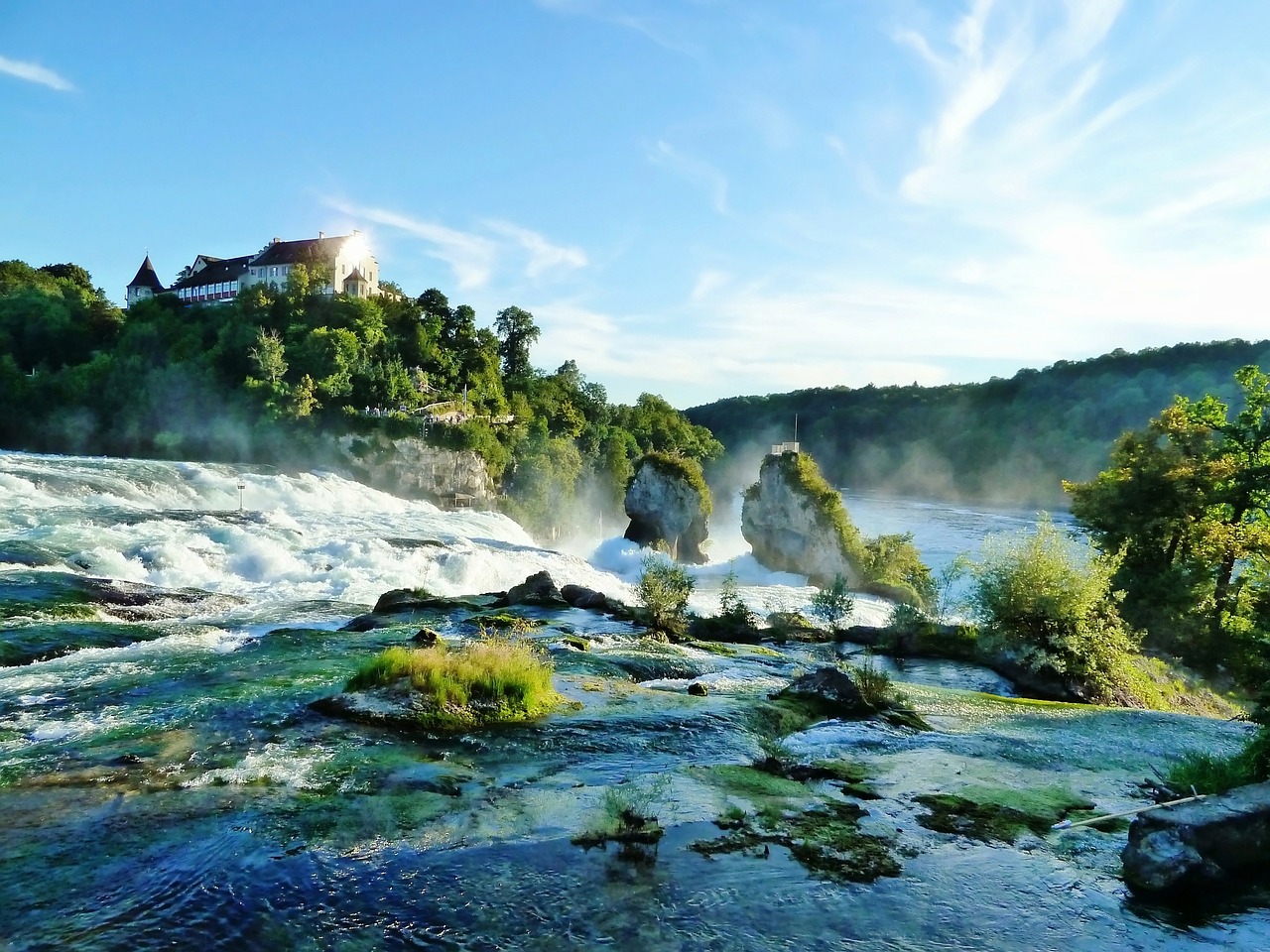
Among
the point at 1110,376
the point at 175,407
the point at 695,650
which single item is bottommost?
the point at 695,650

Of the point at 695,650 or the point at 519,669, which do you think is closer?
the point at 519,669

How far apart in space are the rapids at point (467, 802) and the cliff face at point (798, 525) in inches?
1601

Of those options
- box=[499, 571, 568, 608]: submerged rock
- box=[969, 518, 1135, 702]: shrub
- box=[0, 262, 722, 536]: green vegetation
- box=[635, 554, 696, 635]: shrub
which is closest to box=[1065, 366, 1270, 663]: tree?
box=[969, 518, 1135, 702]: shrub

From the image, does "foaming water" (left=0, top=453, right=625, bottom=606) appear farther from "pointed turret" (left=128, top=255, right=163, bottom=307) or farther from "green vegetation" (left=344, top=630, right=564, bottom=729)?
"pointed turret" (left=128, top=255, right=163, bottom=307)

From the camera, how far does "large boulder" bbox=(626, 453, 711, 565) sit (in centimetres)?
7181

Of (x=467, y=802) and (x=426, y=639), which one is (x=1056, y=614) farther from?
(x=467, y=802)

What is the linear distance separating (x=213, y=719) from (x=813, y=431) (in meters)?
171

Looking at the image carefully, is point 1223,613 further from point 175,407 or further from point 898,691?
point 175,407

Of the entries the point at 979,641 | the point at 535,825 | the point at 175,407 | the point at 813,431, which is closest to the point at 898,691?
the point at 979,641

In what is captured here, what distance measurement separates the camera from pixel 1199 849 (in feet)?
27.7

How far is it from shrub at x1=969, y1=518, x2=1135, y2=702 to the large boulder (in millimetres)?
46528

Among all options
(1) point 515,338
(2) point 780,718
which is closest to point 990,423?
(1) point 515,338

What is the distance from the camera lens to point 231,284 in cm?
10938

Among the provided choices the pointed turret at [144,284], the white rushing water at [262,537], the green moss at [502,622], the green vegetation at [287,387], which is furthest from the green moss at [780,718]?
the pointed turret at [144,284]
